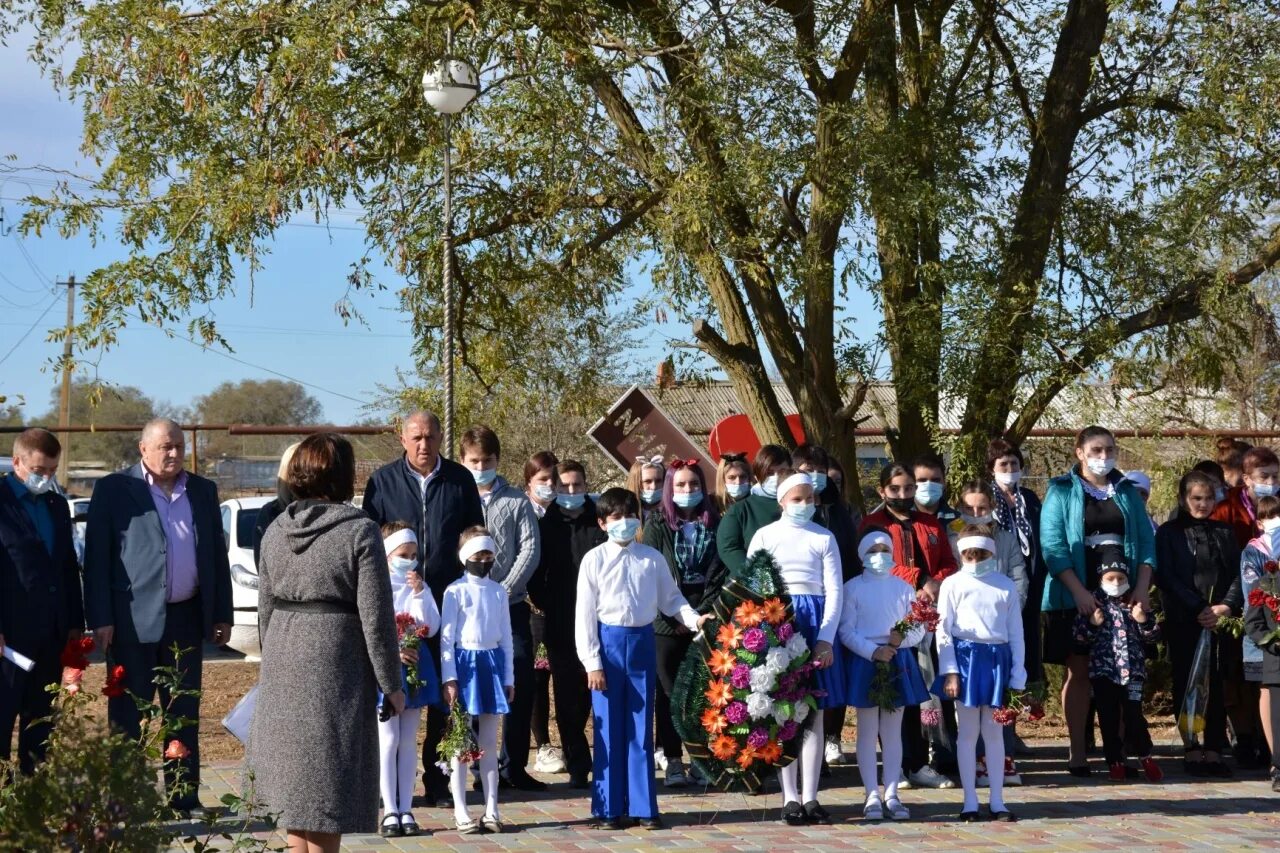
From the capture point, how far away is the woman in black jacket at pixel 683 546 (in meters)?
9.54

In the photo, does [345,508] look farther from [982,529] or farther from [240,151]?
[240,151]

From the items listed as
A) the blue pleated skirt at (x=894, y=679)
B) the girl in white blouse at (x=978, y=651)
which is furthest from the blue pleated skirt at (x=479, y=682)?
the girl in white blouse at (x=978, y=651)

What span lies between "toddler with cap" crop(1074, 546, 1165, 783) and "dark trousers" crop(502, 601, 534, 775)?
3.40m

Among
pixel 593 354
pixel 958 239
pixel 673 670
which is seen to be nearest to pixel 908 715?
pixel 673 670

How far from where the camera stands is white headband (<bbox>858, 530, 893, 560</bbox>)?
8.88 metres

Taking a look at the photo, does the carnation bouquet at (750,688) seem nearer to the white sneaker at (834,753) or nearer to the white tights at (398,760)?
the white tights at (398,760)

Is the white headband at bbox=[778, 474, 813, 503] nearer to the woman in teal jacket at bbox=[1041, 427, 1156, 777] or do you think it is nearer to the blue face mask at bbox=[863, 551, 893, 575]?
the blue face mask at bbox=[863, 551, 893, 575]

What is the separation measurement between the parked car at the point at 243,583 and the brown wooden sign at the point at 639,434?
481 cm

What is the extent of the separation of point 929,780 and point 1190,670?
196 centimetres

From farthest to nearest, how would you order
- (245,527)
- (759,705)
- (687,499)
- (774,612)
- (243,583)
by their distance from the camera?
(245,527)
(243,583)
(687,499)
(774,612)
(759,705)

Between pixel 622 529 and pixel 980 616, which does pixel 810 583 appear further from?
pixel 622 529

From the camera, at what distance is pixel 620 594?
8.49 metres

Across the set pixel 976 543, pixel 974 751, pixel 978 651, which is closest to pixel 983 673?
pixel 978 651

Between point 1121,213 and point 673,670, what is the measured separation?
208 inches
